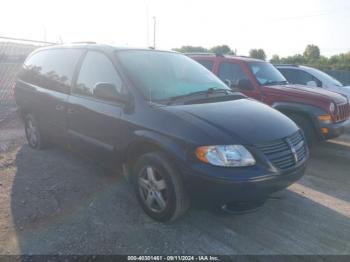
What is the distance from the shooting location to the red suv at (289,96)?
5648 mm

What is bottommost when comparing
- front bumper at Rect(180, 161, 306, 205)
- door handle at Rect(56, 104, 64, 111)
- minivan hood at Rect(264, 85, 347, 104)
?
front bumper at Rect(180, 161, 306, 205)

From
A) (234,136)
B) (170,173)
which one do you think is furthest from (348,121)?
(170,173)

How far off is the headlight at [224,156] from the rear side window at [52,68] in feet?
7.91

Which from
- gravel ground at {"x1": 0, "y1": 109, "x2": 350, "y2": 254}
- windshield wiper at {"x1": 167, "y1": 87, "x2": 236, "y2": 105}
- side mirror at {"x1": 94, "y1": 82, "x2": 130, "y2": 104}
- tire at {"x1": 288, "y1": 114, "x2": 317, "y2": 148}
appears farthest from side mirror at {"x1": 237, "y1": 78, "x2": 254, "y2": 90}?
side mirror at {"x1": 94, "y1": 82, "x2": 130, "y2": 104}

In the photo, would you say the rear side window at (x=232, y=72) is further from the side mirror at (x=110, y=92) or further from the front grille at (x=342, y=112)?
the side mirror at (x=110, y=92)

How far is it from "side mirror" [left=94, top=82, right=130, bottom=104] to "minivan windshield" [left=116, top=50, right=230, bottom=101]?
211 millimetres

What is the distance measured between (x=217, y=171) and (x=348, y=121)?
444 centimetres

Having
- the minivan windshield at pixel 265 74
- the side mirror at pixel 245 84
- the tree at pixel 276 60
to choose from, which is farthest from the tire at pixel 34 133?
the tree at pixel 276 60

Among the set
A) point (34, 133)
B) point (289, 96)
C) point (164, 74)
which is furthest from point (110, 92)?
point (289, 96)

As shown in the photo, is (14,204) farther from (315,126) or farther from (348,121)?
(348,121)

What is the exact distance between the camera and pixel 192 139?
2.95 metres

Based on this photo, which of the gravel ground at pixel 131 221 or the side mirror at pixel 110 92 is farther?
the side mirror at pixel 110 92

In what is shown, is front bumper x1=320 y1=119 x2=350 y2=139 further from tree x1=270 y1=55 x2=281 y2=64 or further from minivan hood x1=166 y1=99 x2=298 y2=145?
tree x1=270 y1=55 x2=281 y2=64

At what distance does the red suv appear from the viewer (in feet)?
18.5
